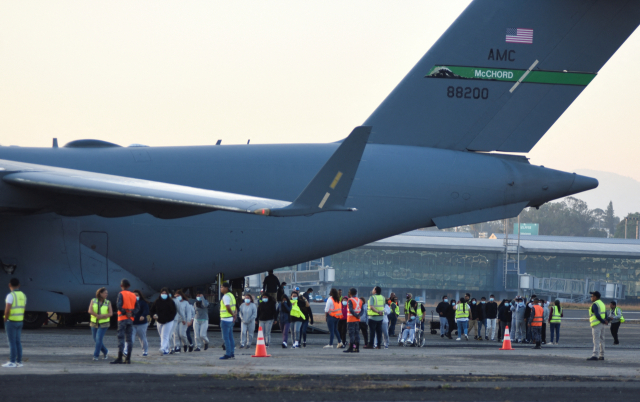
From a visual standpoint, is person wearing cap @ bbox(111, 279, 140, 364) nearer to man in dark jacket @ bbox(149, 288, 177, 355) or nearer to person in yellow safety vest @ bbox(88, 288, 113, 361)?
person in yellow safety vest @ bbox(88, 288, 113, 361)

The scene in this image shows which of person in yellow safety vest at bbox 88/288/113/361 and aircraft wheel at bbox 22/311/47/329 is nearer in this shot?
person in yellow safety vest at bbox 88/288/113/361

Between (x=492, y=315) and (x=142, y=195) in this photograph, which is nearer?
(x=142, y=195)

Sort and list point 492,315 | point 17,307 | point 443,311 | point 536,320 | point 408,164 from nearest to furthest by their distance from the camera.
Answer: point 17,307 < point 408,164 < point 536,320 < point 492,315 < point 443,311

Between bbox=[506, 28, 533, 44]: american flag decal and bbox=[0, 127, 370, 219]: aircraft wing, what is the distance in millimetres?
8333

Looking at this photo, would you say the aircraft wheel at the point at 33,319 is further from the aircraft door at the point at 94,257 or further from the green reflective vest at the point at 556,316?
the green reflective vest at the point at 556,316

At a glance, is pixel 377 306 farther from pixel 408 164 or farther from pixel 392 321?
pixel 392 321

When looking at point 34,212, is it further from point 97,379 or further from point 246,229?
point 97,379

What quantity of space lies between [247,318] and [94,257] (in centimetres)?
407

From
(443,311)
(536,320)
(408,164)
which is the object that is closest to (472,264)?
(443,311)

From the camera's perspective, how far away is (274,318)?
1664 centimetres

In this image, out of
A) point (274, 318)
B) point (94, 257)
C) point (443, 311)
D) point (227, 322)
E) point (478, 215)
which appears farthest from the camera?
point (443, 311)

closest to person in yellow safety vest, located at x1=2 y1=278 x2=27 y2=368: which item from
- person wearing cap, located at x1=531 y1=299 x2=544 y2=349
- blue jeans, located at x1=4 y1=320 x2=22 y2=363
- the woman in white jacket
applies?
blue jeans, located at x1=4 y1=320 x2=22 y2=363

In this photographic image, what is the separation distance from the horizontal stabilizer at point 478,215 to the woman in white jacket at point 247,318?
16.1 ft

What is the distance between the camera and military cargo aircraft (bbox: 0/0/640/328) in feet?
56.6
